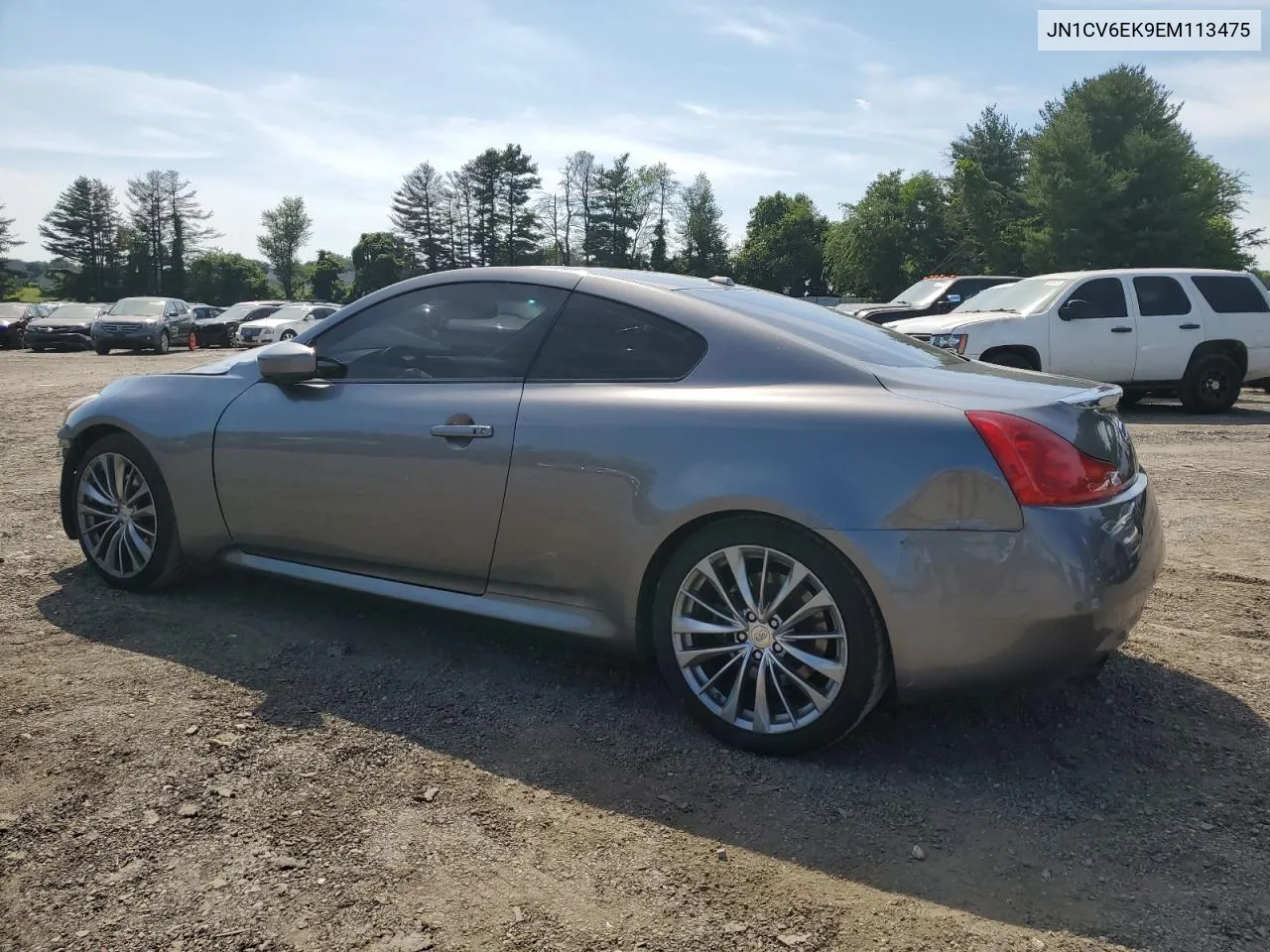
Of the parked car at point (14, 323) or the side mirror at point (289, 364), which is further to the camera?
the parked car at point (14, 323)

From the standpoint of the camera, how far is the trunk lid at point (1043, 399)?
287 centimetres

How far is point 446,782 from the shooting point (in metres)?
2.85

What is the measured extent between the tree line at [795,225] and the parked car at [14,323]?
40321mm

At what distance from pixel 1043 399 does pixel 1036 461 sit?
286 millimetres

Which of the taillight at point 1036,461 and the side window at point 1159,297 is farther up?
the side window at point 1159,297

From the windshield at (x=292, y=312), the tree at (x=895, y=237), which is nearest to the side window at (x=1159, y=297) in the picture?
the windshield at (x=292, y=312)

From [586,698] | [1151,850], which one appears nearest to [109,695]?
[586,698]

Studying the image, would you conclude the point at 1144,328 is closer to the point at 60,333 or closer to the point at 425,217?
the point at 60,333

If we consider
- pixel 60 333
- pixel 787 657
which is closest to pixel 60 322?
pixel 60 333

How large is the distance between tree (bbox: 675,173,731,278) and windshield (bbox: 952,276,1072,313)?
240 feet

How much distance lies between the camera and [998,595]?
272cm

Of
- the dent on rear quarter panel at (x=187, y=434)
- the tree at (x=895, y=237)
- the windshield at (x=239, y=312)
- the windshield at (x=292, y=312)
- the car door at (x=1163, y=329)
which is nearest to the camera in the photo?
the dent on rear quarter panel at (x=187, y=434)

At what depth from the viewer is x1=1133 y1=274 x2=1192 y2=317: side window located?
1222 cm

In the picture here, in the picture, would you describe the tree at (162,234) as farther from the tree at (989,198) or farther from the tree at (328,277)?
the tree at (989,198)
